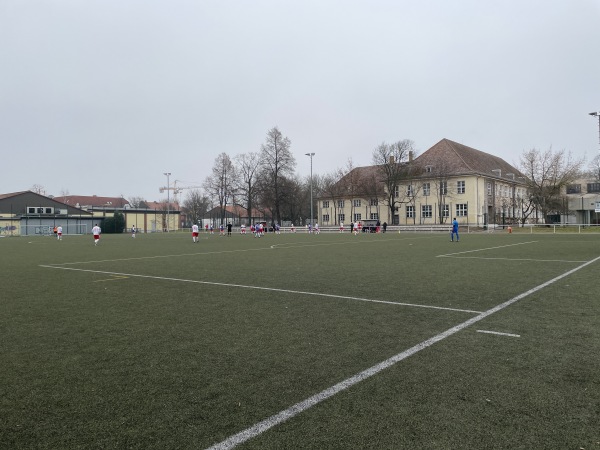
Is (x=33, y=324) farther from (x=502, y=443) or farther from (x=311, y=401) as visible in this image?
(x=502, y=443)

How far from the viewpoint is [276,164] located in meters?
74.1

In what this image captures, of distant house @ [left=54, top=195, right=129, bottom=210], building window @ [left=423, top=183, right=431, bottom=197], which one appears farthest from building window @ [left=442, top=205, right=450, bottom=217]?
distant house @ [left=54, top=195, right=129, bottom=210]

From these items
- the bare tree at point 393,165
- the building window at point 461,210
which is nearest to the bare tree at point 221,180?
the bare tree at point 393,165

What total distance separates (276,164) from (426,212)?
2779cm

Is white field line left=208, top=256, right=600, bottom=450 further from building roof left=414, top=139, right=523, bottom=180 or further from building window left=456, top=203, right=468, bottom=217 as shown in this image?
building roof left=414, top=139, right=523, bottom=180

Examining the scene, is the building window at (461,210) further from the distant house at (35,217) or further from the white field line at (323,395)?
the white field line at (323,395)

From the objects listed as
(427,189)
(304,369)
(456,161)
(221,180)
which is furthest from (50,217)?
(304,369)

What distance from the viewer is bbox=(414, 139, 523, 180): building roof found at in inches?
2849

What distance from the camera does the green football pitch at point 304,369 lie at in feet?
10.7

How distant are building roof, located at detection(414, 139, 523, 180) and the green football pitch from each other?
6683 cm

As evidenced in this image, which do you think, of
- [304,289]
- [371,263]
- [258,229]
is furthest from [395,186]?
[304,289]

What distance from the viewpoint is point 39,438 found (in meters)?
3.21

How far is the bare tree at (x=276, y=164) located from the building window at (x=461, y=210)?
1120 inches

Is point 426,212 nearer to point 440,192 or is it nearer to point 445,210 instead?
point 445,210
